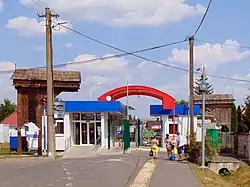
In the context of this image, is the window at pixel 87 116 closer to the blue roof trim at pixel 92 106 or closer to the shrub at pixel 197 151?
the blue roof trim at pixel 92 106

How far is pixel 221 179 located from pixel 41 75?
32312 mm

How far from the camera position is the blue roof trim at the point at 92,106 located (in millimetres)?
49531

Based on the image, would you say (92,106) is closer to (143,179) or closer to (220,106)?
(220,106)

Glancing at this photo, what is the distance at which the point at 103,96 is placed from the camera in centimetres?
5375

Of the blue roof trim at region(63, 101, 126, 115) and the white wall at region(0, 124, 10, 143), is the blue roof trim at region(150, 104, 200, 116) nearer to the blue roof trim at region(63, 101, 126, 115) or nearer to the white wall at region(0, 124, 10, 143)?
the blue roof trim at region(63, 101, 126, 115)

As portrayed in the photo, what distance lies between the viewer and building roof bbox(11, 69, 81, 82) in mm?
53688

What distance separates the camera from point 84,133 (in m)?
51.9

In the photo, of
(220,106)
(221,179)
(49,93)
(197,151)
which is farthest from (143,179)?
(220,106)

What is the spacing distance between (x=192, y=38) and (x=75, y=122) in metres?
16.3

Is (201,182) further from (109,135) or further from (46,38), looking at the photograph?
(109,135)

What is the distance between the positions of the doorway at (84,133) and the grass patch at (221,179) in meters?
21.4

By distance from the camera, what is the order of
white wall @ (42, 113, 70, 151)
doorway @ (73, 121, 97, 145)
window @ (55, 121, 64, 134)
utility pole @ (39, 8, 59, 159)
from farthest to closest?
doorway @ (73, 121, 97, 145), window @ (55, 121, 64, 134), white wall @ (42, 113, 70, 151), utility pole @ (39, 8, 59, 159)

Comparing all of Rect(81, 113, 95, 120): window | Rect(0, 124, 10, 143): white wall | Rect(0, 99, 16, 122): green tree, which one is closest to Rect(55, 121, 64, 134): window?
Rect(81, 113, 95, 120): window

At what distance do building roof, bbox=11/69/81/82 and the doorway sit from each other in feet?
18.7
